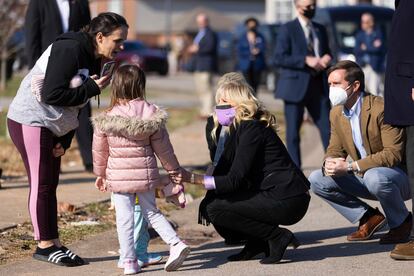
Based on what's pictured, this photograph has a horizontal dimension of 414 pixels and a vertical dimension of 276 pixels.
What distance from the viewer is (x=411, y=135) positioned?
6617 mm

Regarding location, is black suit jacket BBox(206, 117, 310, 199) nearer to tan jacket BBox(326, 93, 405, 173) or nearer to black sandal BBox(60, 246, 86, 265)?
tan jacket BBox(326, 93, 405, 173)

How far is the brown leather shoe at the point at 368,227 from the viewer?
7520 millimetres

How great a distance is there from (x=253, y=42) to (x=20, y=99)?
1272 cm

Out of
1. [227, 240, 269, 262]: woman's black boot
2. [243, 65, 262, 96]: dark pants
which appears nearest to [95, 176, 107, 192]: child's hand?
[227, 240, 269, 262]: woman's black boot

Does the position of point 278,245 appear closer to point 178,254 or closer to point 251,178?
point 251,178

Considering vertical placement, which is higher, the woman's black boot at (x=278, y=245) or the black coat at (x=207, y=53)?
the woman's black boot at (x=278, y=245)

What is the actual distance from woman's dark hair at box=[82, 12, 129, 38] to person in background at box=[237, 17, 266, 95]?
1241 cm

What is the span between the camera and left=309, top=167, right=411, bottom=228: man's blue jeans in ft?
23.1

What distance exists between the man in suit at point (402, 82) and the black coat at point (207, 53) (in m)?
11.2

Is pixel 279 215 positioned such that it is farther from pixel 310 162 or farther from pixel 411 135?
pixel 310 162

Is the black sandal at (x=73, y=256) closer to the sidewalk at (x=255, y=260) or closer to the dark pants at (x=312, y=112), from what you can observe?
the sidewalk at (x=255, y=260)

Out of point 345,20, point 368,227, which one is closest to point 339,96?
point 368,227

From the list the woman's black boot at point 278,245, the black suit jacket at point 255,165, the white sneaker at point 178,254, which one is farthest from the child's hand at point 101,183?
the woman's black boot at point 278,245

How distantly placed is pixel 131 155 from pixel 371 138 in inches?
72.7
